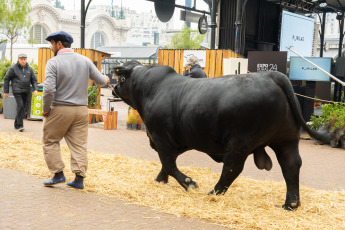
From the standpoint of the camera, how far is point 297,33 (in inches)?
778

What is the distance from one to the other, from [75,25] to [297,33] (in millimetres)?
52686

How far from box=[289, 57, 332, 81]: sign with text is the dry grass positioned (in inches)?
309

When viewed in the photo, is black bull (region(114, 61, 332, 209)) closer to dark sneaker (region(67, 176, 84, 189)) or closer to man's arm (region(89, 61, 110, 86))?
man's arm (region(89, 61, 110, 86))

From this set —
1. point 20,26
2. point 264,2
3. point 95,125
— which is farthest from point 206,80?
point 20,26

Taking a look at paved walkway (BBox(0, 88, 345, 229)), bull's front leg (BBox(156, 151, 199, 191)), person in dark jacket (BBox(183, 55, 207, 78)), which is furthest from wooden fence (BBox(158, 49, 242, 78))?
bull's front leg (BBox(156, 151, 199, 191))

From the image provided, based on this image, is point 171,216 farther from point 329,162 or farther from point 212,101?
point 329,162

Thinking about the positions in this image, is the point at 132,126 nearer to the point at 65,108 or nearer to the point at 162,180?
the point at 162,180

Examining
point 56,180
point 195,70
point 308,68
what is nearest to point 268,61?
point 308,68

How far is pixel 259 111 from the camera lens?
14.8 ft

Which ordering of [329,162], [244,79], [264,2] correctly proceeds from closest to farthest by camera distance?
[244,79] < [329,162] < [264,2]

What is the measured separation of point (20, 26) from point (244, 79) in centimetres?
2555

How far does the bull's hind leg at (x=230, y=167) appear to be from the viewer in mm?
4695

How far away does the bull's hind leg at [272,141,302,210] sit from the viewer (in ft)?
15.8

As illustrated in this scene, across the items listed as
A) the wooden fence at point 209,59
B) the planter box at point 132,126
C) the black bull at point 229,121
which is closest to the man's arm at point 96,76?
the black bull at point 229,121
